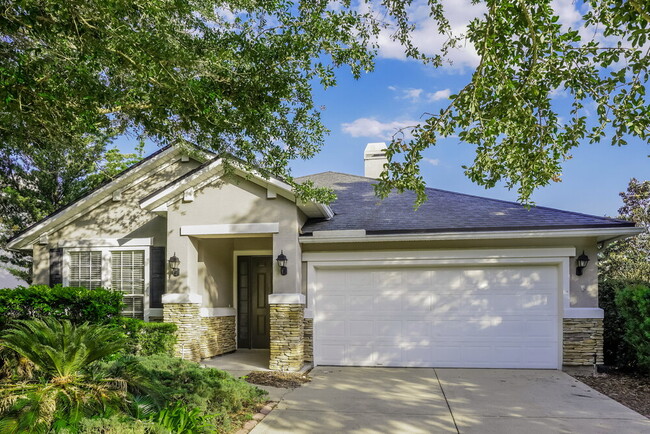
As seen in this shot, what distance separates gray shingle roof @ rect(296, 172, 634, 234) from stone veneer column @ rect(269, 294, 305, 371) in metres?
1.44

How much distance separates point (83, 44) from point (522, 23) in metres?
4.70

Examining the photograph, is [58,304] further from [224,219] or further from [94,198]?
[224,219]

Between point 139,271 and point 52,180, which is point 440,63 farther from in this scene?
point 52,180

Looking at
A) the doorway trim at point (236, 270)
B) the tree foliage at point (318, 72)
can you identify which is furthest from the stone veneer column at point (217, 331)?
the tree foliage at point (318, 72)

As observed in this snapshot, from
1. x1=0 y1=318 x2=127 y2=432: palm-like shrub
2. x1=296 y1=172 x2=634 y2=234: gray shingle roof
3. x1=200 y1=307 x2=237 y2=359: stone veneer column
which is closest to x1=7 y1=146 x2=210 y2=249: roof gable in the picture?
x1=200 y1=307 x2=237 y2=359: stone veneer column

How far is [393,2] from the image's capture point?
6332 mm

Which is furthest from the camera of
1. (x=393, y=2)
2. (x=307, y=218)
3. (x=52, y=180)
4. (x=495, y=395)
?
(x=52, y=180)

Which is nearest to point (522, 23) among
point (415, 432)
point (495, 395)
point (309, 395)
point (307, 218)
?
point (415, 432)

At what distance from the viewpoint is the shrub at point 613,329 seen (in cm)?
888

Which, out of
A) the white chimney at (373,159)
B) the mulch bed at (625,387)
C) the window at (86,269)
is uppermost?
the white chimney at (373,159)

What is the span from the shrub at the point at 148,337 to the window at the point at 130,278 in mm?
1268

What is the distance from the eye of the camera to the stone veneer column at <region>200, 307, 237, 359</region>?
10.0 metres

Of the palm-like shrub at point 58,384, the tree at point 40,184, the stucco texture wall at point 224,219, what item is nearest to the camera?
the palm-like shrub at point 58,384

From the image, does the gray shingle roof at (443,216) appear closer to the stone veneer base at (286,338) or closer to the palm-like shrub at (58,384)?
the stone veneer base at (286,338)
